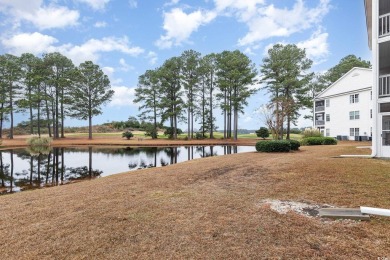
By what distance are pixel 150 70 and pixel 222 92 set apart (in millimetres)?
13414

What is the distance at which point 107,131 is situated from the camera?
197 ft

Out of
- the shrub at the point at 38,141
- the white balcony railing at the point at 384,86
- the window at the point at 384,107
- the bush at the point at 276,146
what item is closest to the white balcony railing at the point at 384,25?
the white balcony railing at the point at 384,86

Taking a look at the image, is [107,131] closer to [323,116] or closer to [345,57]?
[323,116]

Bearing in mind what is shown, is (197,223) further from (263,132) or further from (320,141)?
(263,132)

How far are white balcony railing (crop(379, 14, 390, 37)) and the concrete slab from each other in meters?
10.5

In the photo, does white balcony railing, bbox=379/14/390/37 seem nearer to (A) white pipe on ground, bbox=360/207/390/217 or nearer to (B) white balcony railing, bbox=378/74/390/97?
(B) white balcony railing, bbox=378/74/390/97

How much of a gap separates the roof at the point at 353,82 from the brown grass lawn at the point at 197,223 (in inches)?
1113

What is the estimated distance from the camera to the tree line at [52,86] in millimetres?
40656

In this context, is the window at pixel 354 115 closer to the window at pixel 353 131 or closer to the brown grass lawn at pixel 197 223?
the window at pixel 353 131

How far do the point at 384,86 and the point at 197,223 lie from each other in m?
12.0

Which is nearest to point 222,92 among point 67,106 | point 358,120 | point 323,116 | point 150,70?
point 150,70

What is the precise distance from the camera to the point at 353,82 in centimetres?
3231

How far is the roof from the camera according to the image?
30391mm

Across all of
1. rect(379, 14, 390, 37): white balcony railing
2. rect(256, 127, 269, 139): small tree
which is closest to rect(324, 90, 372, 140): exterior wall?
rect(256, 127, 269, 139): small tree
